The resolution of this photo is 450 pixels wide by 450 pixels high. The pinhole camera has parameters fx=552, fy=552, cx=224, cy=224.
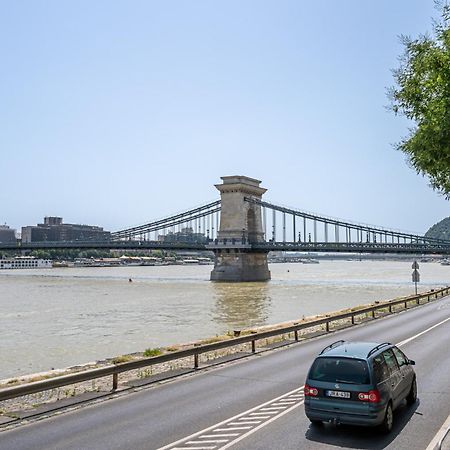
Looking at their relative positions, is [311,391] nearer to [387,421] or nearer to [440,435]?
[387,421]

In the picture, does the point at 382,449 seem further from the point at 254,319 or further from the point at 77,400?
the point at 254,319

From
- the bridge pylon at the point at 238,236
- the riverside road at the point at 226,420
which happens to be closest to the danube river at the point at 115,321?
the riverside road at the point at 226,420

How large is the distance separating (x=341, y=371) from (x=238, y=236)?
101 metres

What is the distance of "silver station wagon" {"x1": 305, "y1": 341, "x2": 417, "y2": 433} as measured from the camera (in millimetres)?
9977

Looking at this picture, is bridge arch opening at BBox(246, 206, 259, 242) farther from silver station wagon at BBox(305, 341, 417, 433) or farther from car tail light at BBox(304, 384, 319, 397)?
car tail light at BBox(304, 384, 319, 397)

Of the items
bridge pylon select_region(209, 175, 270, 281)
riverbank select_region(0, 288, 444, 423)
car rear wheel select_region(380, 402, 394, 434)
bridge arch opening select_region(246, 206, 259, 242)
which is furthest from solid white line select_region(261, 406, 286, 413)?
bridge arch opening select_region(246, 206, 259, 242)

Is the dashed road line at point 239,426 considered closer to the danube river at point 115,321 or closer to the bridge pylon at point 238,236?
the danube river at point 115,321

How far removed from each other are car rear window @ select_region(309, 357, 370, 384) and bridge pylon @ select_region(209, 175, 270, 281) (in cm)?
9573

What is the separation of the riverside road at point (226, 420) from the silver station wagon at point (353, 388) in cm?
44

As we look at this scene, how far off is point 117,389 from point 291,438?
600cm

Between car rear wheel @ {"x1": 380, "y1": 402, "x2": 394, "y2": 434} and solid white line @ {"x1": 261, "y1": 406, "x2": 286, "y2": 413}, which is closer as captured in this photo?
car rear wheel @ {"x1": 380, "y1": 402, "x2": 394, "y2": 434}

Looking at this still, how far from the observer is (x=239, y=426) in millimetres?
11016


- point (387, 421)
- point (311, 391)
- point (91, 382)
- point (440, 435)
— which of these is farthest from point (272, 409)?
point (91, 382)

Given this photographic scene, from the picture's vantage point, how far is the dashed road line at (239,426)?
389 inches
